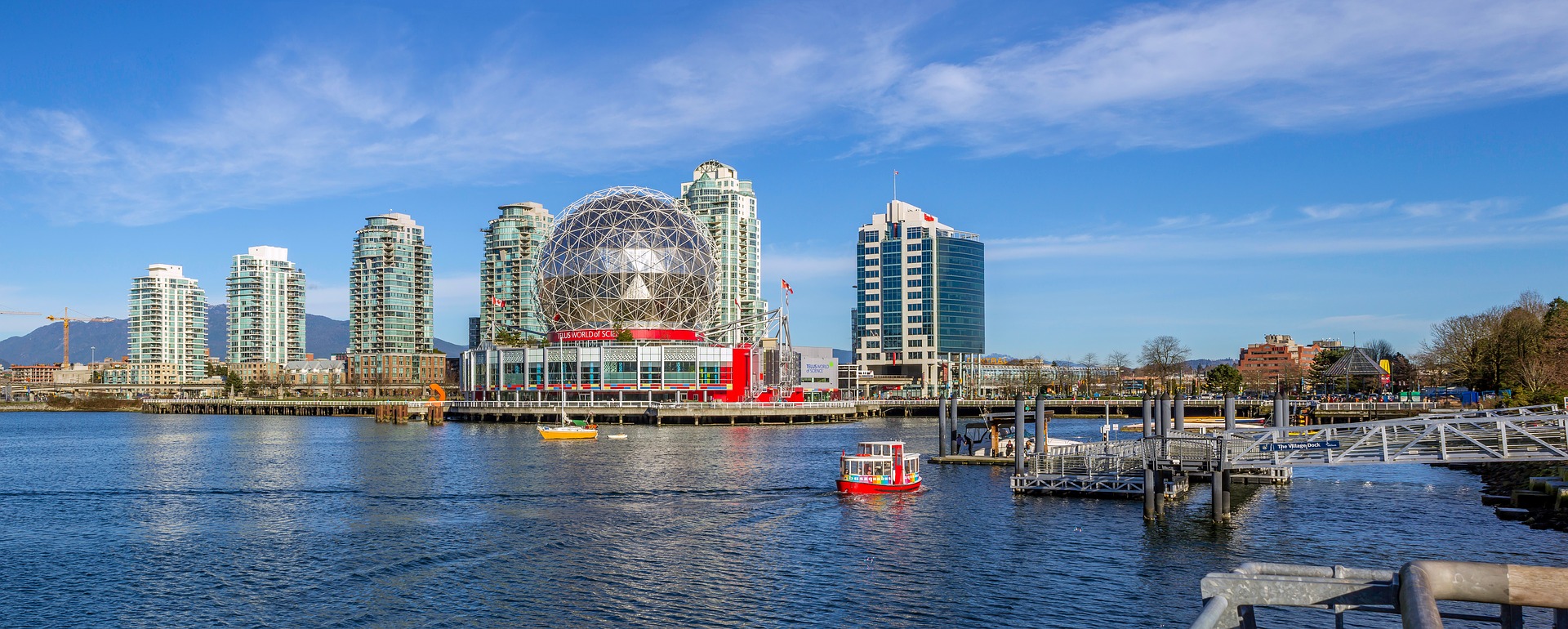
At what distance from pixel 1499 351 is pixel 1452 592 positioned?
122753 mm

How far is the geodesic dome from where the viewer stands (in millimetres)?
159125

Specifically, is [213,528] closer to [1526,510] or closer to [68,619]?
[68,619]

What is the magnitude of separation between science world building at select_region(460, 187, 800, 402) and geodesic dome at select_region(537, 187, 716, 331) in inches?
6.4

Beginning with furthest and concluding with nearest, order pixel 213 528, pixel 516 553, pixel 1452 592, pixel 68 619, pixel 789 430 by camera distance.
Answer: pixel 789 430 < pixel 213 528 < pixel 516 553 < pixel 68 619 < pixel 1452 592

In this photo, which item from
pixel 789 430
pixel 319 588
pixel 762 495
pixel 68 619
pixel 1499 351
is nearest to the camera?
pixel 68 619

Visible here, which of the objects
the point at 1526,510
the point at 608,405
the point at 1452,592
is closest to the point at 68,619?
the point at 1452,592

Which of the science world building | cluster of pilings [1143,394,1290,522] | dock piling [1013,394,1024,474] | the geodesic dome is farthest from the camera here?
the geodesic dome

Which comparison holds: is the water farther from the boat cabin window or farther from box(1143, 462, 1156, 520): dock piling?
the boat cabin window

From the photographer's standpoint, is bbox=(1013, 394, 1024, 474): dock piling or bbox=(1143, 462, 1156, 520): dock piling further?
bbox=(1013, 394, 1024, 474): dock piling

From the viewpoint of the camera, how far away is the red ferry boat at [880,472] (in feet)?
194

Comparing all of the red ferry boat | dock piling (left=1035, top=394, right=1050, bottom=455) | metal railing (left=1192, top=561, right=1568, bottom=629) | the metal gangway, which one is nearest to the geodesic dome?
dock piling (left=1035, top=394, right=1050, bottom=455)

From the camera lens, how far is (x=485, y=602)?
34219 millimetres

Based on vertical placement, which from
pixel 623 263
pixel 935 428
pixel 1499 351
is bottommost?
pixel 935 428

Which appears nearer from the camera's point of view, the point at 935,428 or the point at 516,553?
the point at 516,553
